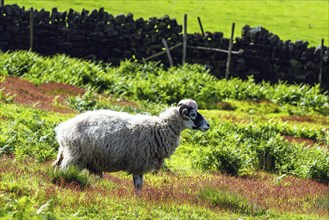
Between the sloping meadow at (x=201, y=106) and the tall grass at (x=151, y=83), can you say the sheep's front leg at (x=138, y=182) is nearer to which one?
the sloping meadow at (x=201, y=106)

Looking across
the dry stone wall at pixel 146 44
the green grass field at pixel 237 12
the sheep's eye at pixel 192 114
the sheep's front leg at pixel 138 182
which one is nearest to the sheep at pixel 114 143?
the sheep's front leg at pixel 138 182

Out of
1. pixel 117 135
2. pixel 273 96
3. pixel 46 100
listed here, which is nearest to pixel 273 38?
pixel 273 96

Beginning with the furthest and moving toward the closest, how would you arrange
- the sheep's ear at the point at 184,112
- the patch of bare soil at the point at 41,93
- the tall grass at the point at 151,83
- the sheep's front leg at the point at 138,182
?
1. the tall grass at the point at 151,83
2. the patch of bare soil at the point at 41,93
3. the sheep's ear at the point at 184,112
4. the sheep's front leg at the point at 138,182

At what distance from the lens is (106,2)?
58188 millimetres

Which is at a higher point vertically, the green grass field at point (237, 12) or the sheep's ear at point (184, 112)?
Answer: the sheep's ear at point (184, 112)

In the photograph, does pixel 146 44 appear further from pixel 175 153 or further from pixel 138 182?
pixel 138 182

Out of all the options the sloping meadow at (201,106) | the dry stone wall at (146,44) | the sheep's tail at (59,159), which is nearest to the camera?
the sheep's tail at (59,159)

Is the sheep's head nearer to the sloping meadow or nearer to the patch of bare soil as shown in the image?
the sloping meadow

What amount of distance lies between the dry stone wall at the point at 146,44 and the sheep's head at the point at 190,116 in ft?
83.9

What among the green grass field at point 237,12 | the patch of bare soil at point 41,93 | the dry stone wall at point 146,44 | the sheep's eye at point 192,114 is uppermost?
the sheep's eye at point 192,114

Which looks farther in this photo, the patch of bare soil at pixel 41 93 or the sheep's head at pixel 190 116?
the patch of bare soil at pixel 41 93

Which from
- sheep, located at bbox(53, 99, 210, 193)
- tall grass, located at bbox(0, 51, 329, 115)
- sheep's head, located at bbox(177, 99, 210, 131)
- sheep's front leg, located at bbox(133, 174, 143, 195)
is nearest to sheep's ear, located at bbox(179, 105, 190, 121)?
sheep's head, located at bbox(177, 99, 210, 131)

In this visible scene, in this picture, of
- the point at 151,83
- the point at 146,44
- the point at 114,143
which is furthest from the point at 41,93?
the point at 146,44

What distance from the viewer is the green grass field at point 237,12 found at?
2138 inches
